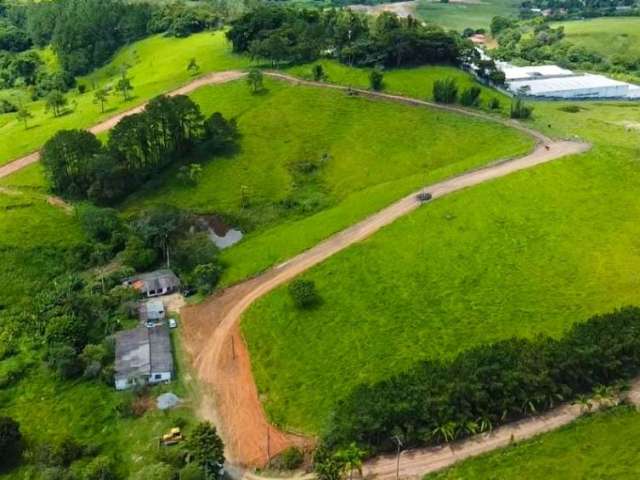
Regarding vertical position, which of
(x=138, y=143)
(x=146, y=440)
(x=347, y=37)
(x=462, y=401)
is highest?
(x=347, y=37)

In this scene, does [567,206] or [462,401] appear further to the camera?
[567,206]

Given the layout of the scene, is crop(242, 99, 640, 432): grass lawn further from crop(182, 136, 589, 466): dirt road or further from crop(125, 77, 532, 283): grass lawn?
crop(125, 77, 532, 283): grass lawn

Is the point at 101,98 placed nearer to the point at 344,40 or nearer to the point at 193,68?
the point at 193,68

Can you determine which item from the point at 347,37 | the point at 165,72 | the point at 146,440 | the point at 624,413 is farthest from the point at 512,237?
the point at 165,72

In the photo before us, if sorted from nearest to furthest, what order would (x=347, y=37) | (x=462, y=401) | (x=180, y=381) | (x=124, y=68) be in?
(x=462, y=401)
(x=180, y=381)
(x=347, y=37)
(x=124, y=68)

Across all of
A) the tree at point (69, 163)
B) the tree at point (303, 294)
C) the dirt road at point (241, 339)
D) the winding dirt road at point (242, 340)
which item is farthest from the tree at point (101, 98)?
the tree at point (303, 294)

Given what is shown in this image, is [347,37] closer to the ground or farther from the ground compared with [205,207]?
farther from the ground

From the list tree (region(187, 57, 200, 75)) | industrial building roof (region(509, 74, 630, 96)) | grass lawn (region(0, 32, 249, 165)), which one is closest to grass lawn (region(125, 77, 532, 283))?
tree (region(187, 57, 200, 75))

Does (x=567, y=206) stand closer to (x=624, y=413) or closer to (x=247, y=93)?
(x=624, y=413)

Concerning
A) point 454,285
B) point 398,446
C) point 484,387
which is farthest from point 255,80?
point 398,446
